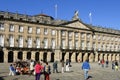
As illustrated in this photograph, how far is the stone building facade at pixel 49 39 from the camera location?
57.4 metres

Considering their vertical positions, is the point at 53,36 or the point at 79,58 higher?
the point at 53,36

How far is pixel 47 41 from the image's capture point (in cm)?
6481

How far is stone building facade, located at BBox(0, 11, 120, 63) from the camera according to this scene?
57438mm

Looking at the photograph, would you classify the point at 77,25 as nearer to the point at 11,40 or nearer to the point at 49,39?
the point at 49,39

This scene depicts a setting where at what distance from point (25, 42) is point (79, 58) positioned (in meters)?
18.5

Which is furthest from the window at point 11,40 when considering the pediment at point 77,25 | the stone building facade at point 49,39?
the pediment at point 77,25

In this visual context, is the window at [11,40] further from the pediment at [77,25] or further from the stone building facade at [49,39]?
the pediment at [77,25]

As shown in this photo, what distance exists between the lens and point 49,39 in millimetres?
65250

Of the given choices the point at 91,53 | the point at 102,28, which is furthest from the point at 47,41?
the point at 102,28

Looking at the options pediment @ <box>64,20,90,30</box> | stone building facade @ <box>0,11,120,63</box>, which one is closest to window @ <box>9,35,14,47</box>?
stone building facade @ <box>0,11,120,63</box>

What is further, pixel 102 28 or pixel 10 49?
pixel 102 28

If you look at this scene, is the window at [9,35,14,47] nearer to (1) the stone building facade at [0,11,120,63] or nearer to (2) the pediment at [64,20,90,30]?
(1) the stone building facade at [0,11,120,63]

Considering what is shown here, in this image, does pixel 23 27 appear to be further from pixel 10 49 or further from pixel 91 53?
pixel 91 53

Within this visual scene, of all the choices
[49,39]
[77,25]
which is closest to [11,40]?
[49,39]
